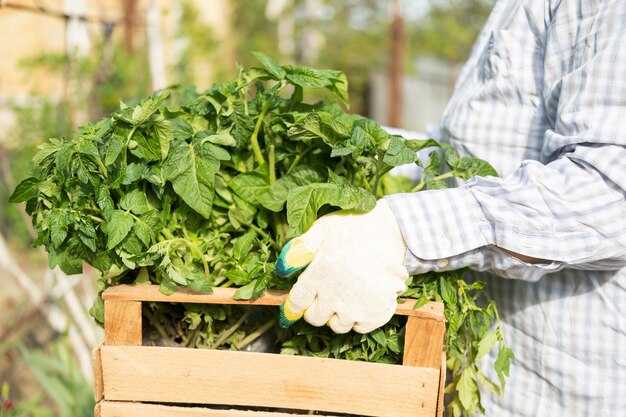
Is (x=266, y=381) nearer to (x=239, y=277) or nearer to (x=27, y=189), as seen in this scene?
(x=239, y=277)

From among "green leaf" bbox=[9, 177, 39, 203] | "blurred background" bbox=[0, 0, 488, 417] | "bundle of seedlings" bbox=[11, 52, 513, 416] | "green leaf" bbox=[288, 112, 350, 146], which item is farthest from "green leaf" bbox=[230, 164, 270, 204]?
"blurred background" bbox=[0, 0, 488, 417]

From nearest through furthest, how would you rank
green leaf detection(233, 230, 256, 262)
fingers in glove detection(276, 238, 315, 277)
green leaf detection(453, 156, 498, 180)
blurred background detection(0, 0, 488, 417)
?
fingers in glove detection(276, 238, 315, 277)
green leaf detection(233, 230, 256, 262)
green leaf detection(453, 156, 498, 180)
blurred background detection(0, 0, 488, 417)

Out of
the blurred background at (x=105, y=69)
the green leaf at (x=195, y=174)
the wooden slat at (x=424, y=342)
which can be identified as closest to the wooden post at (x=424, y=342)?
the wooden slat at (x=424, y=342)

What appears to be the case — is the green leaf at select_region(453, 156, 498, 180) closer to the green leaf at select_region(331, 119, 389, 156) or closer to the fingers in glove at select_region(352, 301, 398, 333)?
the green leaf at select_region(331, 119, 389, 156)

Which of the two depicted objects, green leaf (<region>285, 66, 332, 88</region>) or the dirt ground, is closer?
green leaf (<region>285, 66, 332, 88</region>)

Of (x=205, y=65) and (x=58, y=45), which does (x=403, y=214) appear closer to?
(x=58, y=45)

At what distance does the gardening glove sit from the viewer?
108 cm

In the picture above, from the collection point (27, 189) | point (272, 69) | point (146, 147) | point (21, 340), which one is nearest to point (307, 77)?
point (272, 69)

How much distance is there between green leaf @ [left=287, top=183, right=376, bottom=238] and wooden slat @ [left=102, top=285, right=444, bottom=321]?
0.11 meters

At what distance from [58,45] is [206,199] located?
5601 mm

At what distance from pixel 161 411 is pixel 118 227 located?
32 cm

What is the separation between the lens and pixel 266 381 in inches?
45.3

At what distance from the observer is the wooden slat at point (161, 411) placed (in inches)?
45.5

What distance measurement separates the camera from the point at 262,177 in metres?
1.26
